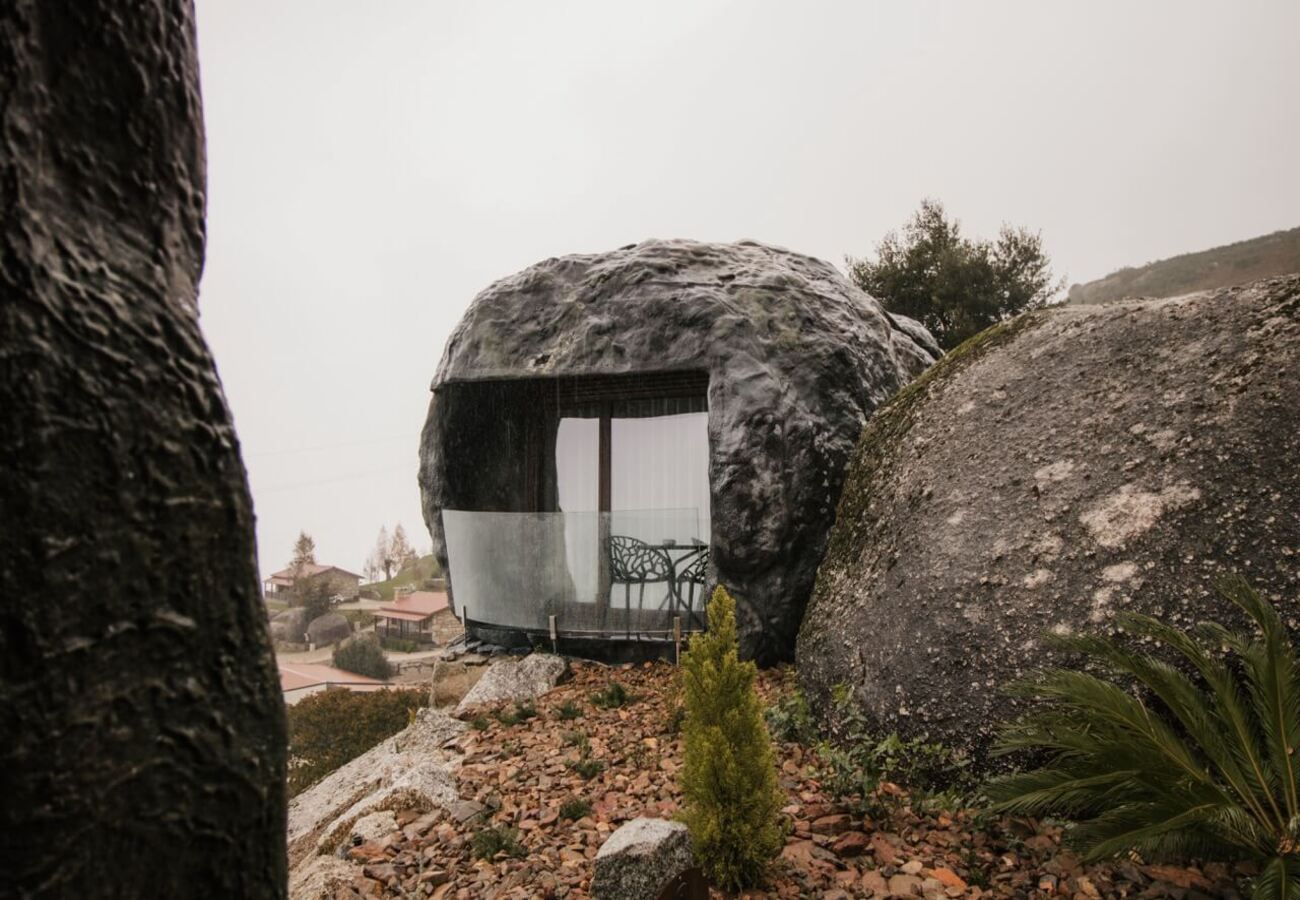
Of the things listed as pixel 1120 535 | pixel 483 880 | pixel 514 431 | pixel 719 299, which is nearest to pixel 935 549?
pixel 1120 535

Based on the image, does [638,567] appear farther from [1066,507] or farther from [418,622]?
[418,622]

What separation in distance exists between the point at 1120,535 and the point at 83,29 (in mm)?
4453

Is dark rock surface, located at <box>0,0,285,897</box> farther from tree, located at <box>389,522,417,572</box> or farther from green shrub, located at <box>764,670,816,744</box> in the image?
tree, located at <box>389,522,417,572</box>

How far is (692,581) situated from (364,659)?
7.96 meters

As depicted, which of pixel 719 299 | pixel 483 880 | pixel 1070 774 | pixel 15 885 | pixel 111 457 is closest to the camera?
pixel 15 885

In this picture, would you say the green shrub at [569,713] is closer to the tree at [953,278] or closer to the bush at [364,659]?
the bush at [364,659]

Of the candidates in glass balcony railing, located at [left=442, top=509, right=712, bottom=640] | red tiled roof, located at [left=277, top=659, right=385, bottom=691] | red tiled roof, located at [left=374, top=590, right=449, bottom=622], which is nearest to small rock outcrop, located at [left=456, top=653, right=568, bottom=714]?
glass balcony railing, located at [left=442, top=509, right=712, bottom=640]

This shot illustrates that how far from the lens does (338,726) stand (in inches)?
365

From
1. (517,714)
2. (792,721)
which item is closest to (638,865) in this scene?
(792,721)

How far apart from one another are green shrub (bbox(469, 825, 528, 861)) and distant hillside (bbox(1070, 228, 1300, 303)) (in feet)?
88.7

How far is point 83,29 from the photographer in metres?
1.08

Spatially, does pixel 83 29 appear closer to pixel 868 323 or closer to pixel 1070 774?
pixel 1070 774

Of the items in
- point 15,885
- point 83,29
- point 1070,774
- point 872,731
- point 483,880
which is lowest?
point 483,880

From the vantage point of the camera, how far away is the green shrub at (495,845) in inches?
154
